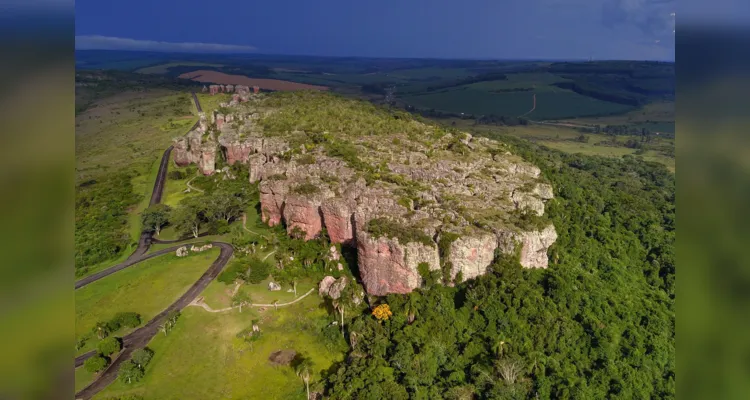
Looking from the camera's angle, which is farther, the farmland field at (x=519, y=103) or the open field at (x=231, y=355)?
the farmland field at (x=519, y=103)

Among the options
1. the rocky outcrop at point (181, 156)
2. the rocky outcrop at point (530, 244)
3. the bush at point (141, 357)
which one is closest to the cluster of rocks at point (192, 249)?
the bush at point (141, 357)

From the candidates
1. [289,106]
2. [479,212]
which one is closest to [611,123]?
[289,106]

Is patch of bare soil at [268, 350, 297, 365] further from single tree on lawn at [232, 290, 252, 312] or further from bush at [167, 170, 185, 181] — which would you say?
bush at [167, 170, 185, 181]

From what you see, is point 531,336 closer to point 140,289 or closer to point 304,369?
Result: point 304,369

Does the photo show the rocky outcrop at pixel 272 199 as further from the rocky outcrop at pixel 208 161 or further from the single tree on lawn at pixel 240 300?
the rocky outcrop at pixel 208 161

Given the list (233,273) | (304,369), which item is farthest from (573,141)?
(304,369)
